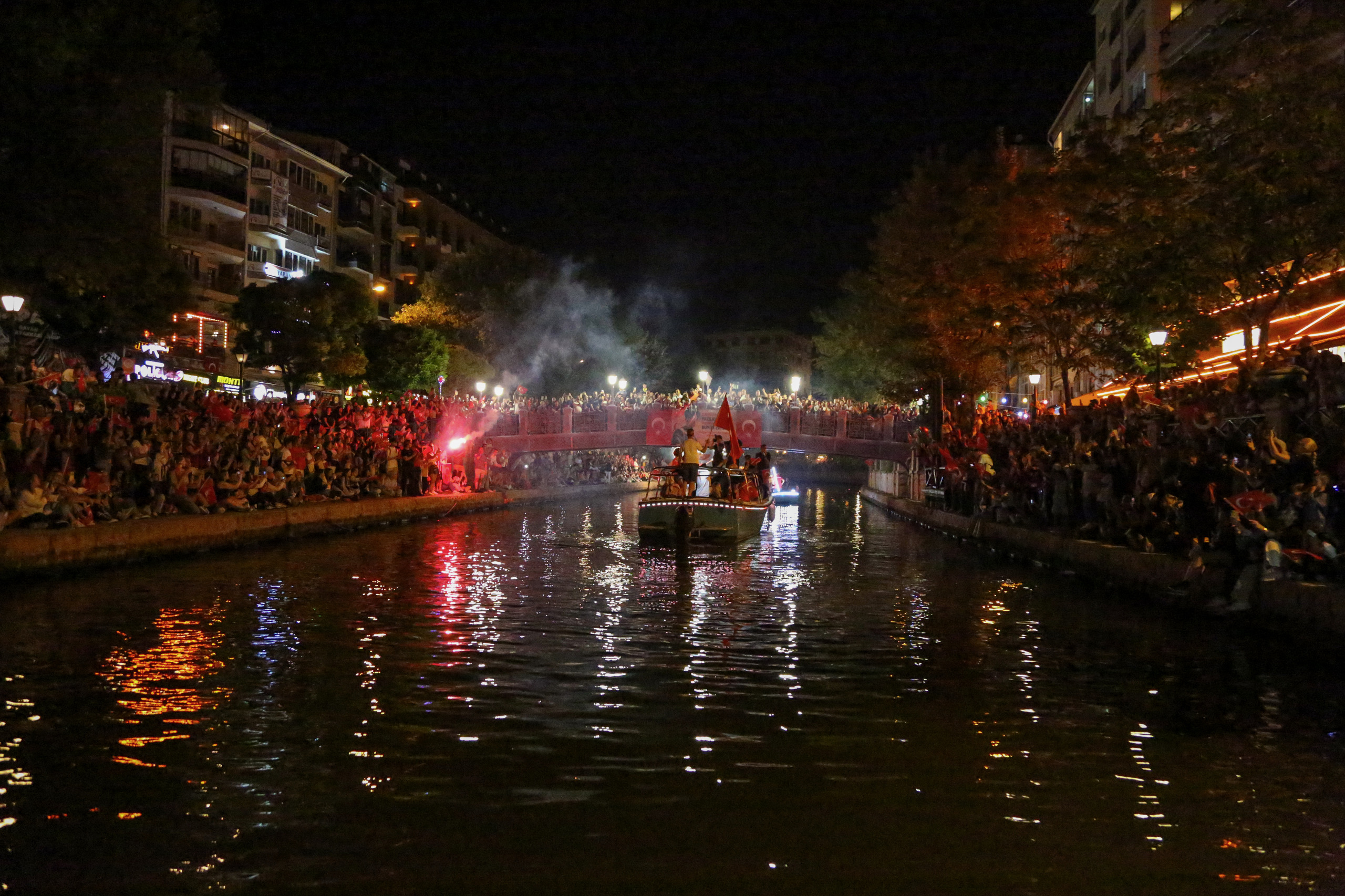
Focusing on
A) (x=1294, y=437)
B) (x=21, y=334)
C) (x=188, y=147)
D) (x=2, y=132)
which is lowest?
(x=1294, y=437)

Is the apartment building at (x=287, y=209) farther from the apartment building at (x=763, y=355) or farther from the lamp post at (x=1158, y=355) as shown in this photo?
the apartment building at (x=763, y=355)

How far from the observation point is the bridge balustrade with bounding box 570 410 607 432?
2077 inches

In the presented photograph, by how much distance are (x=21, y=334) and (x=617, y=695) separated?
93.1 ft

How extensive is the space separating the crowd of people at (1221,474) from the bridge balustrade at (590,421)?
28078 mm

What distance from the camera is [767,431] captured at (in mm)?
53156

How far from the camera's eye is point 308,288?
44094 mm

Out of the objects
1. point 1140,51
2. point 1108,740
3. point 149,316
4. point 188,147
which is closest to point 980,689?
point 1108,740

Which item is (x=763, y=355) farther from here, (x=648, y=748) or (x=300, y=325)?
(x=648, y=748)

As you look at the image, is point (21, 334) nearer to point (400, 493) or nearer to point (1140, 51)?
point (400, 493)

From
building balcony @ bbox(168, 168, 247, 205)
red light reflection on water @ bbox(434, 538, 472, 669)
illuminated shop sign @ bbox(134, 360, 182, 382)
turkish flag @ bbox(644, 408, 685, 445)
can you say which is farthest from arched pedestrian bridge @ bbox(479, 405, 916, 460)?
red light reflection on water @ bbox(434, 538, 472, 669)

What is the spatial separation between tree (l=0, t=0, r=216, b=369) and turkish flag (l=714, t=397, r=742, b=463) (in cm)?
1253

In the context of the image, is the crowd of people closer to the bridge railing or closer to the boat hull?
the boat hull

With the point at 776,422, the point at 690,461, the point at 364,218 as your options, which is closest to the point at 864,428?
the point at 776,422

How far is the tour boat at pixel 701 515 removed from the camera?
26.2m
